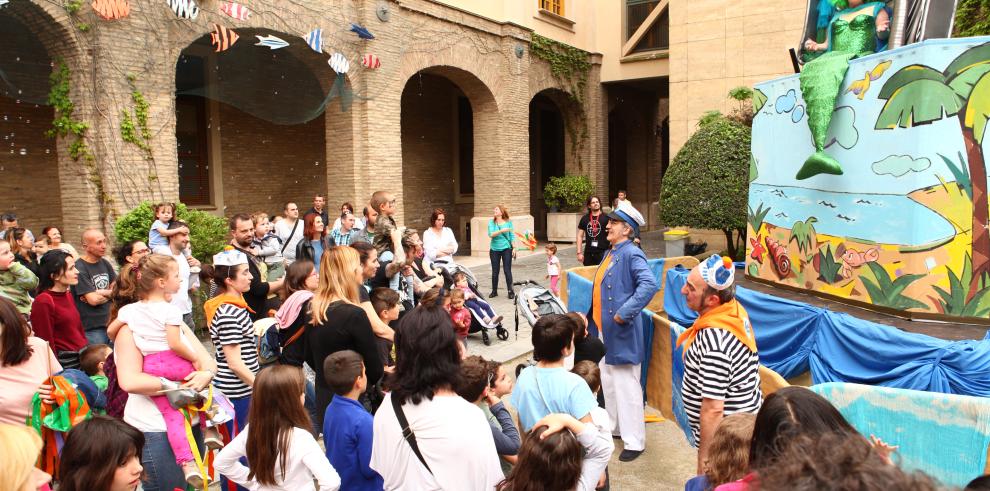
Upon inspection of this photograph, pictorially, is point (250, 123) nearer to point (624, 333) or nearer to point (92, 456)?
point (624, 333)

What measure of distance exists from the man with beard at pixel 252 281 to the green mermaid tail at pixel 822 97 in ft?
18.7

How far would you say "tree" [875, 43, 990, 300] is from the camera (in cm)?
655

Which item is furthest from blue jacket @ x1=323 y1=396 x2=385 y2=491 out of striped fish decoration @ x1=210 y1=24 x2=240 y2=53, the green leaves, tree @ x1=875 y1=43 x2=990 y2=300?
striped fish decoration @ x1=210 y1=24 x2=240 y2=53

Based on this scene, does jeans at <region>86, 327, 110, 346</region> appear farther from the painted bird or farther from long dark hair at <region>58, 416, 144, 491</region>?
the painted bird

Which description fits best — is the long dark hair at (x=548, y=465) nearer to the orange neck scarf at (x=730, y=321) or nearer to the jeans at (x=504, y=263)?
the orange neck scarf at (x=730, y=321)

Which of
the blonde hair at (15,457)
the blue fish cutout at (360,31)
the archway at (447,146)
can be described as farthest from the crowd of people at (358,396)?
the archway at (447,146)

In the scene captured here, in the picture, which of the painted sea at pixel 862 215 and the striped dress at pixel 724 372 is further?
the painted sea at pixel 862 215

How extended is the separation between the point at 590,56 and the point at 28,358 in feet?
65.3

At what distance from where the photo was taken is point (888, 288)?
725 centimetres

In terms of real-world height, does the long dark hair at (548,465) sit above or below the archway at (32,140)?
below

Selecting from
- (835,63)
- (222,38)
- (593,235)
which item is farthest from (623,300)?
(222,38)

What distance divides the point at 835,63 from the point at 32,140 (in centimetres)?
1242

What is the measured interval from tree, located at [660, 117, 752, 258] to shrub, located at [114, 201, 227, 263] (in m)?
10.1

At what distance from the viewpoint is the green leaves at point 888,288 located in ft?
23.1
